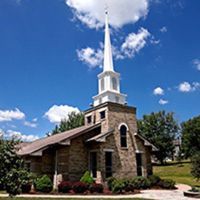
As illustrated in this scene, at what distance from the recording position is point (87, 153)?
1011 inches

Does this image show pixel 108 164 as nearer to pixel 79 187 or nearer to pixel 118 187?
pixel 118 187

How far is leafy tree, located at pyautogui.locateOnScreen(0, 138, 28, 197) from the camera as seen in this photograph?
11.0 metres

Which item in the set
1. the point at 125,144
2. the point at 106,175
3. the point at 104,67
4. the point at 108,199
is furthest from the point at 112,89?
the point at 108,199

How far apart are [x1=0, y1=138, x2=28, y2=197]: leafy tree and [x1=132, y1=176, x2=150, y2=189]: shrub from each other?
550 inches

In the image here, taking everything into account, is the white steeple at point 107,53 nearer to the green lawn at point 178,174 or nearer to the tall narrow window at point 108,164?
the tall narrow window at point 108,164

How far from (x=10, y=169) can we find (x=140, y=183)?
50.1 feet

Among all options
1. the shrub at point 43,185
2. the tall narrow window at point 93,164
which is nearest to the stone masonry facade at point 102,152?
the tall narrow window at point 93,164

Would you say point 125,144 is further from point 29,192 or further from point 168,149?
point 168,149

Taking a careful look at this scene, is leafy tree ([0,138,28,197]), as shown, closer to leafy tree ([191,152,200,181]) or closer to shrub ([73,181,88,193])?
shrub ([73,181,88,193])

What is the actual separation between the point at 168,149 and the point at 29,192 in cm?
4215

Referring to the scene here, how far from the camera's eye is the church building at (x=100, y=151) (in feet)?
79.9

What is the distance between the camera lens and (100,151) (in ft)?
80.9

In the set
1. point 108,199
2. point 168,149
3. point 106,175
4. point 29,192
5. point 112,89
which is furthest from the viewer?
point 168,149

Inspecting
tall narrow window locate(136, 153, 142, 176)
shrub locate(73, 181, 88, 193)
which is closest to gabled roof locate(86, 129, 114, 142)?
tall narrow window locate(136, 153, 142, 176)
